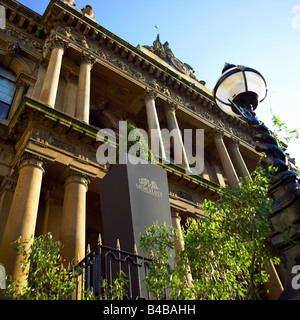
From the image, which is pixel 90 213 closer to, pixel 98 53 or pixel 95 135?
pixel 95 135

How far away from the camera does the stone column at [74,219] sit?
26.1 feet

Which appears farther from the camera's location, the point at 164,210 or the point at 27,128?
the point at 27,128

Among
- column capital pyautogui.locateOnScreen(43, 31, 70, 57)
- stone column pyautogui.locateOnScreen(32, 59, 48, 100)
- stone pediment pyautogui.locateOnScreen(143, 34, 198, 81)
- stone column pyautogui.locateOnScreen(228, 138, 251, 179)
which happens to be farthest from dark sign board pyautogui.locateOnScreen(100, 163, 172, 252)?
stone pediment pyautogui.locateOnScreen(143, 34, 198, 81)

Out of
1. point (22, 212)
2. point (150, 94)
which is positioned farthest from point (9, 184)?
point (150, 94)

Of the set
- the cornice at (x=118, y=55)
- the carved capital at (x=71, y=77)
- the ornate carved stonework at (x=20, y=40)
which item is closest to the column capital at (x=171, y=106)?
the cornice at (x=118, y=55)

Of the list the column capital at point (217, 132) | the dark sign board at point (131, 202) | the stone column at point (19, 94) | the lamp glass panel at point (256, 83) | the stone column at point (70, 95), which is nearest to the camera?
the lamp glass panel at point (256, 83)

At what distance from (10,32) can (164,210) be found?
574 inches

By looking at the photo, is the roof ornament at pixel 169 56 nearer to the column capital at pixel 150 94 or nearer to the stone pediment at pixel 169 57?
the stone pediment at pixel 169 57

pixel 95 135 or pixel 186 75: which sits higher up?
pixel 186 75

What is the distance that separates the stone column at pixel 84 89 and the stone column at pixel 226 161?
355 inches

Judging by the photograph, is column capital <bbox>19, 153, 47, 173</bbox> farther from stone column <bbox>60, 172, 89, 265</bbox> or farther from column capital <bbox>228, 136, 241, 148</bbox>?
column capital <bbox>228, 136, 241, 148</bbox>

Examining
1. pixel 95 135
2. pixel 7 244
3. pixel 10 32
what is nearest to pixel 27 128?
pixel 95 135

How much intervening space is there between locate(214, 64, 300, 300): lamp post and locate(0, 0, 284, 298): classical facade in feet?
A: 12.3

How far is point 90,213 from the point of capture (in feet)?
41.5
